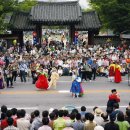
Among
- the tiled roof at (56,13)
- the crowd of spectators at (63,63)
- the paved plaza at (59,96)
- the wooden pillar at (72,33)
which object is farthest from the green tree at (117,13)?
the paved plaza at (59,96)

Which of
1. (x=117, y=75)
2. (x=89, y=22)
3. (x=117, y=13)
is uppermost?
(x=117, y=13)

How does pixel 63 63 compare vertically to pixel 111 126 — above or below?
above

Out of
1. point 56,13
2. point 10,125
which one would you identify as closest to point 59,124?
point 10,125

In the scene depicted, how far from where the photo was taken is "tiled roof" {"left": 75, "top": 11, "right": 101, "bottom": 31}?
43.7m

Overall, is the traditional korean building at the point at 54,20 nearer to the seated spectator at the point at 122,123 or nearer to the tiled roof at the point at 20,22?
the tiled roof at the point at 20,22

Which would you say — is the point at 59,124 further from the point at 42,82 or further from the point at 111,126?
the point at 42,82

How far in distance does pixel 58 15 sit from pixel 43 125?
1221 inches

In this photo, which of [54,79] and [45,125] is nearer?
[45,125]

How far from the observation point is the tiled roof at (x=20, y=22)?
43188mm

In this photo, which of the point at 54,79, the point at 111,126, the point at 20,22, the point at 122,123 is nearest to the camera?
the point at 111,126

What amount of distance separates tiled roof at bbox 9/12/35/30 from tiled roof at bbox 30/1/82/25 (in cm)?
110

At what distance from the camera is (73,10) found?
4503 cm

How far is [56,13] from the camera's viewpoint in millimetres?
44719

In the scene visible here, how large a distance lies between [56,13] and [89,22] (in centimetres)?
336
